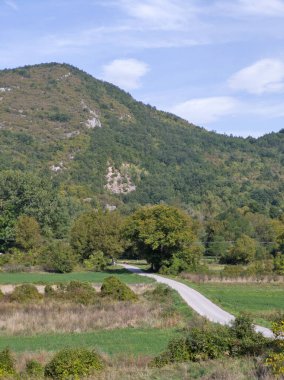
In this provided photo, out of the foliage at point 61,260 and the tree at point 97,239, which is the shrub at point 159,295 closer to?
the foliage at point 61,260

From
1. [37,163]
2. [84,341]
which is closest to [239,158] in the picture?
[37,163]

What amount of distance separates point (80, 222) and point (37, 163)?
74052 millimetres

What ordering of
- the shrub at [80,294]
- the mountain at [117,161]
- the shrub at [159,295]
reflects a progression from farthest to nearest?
the mountain at [117,161] < the shrub at [159,295] < the shrub at [80,294]

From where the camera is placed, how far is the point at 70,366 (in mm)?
15828

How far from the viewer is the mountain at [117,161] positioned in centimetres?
14738

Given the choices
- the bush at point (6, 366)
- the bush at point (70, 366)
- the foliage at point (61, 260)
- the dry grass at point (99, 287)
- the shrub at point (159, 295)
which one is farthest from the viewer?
the foliage at point (61, 260)

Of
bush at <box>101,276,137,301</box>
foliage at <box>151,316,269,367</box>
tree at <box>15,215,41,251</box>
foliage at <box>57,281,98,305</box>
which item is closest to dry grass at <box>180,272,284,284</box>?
bush at <box>101,276,137,301</box>

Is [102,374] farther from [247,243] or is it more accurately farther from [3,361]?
[247,243]

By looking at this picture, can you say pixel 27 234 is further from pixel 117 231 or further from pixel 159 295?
pixel 159 295

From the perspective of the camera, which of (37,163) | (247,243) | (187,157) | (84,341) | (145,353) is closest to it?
(145,353)

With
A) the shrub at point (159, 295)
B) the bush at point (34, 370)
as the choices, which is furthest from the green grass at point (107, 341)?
the shrub at point (159, 295)

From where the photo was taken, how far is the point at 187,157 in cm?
18762

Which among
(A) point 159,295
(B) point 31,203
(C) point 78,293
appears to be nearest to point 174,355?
(C) point 78,293

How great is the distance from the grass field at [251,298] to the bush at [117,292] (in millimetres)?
6001
